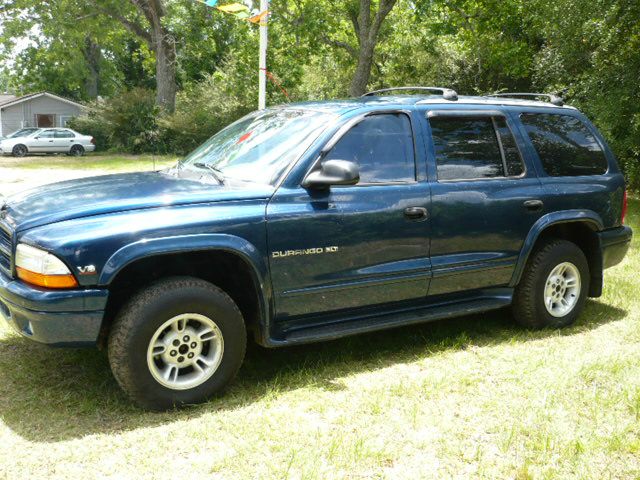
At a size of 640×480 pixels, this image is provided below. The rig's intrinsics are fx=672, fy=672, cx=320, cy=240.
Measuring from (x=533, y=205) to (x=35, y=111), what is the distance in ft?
154

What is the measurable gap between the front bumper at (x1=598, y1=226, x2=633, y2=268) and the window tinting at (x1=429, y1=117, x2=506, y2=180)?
4.17 feet

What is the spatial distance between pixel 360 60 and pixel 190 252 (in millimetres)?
19965

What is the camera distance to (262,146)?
4551mm

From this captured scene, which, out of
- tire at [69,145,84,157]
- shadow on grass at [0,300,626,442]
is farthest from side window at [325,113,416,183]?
tire at [69,145,84,157]

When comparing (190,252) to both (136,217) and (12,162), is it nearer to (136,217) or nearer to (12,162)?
(136,217)

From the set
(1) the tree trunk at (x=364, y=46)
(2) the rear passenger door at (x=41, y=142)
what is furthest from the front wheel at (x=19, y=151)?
(1) the tree trunk at (x=364, y=46)

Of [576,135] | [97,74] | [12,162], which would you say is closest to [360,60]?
[12,162]

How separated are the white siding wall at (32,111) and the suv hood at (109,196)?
44.8m

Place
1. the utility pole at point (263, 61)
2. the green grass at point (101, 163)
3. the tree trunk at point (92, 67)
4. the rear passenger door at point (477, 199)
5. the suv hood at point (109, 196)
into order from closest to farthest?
the suv hood at point (109, 196), the rear passenger door at point (477, 199), the utility pole at point (263, 61), the green grass at point (101, 163), the tree trunk at point (92, 67)

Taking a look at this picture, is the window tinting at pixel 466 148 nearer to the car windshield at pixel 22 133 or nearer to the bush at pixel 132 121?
the bush at pixel 132 121

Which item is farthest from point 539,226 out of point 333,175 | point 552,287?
point 333,175

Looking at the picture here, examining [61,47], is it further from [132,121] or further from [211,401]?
[211,401]

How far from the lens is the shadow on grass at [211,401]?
3.72 m

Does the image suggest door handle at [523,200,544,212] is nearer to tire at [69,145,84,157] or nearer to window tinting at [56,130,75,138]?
tire at [69,145,84,157]
